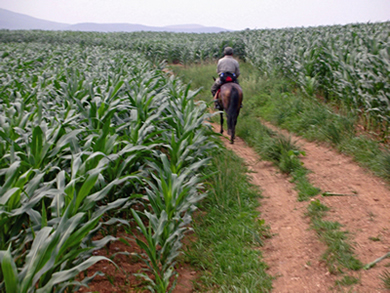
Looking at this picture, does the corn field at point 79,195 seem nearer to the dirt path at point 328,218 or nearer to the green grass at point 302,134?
the dirt path at point 328,218

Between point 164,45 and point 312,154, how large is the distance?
58.7 ft

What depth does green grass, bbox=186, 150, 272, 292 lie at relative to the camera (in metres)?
3.28

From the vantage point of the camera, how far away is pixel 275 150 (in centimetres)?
666

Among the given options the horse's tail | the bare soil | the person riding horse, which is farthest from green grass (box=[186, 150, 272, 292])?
the person riding horse

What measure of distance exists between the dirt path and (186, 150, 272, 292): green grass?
6.8 inches

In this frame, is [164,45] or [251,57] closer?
[251,57]

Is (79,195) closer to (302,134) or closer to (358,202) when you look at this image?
(358,202)

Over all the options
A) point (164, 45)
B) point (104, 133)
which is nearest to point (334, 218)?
point (104, 133)

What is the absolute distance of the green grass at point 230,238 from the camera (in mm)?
3281

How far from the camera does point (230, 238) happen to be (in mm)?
3984

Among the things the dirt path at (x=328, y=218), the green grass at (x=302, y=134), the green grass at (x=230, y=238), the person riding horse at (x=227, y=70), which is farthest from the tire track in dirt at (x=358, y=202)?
the person riding horse at (x=227, y=70)

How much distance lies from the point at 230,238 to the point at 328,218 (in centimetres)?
142

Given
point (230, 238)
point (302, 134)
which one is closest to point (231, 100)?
point (302, 134)

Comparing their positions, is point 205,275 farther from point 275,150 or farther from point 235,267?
point 275,150
